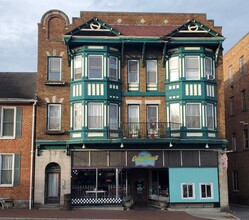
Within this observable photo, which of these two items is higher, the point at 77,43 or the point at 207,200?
the point at 77,43

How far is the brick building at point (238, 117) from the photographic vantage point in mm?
33406

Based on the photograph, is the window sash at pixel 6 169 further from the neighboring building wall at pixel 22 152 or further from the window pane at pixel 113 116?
the window pane at pixel 113 116

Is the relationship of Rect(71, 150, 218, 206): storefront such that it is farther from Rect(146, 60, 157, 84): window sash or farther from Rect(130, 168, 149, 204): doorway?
Rect(146, 60, 157, 84): window sash

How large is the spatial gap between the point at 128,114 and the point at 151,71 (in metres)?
3.51

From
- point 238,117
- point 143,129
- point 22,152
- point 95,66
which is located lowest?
point 22,152

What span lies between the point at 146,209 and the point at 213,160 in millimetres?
5680

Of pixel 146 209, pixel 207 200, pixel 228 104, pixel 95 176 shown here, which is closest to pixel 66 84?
pixel 95 176

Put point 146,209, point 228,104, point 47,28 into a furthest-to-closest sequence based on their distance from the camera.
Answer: point 228,104, point 47,28, point 146,209

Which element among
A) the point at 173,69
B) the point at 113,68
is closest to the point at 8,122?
the point at 113,68

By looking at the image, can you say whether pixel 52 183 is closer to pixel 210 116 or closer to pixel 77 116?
pixel 77 116

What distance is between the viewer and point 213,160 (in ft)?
88.9

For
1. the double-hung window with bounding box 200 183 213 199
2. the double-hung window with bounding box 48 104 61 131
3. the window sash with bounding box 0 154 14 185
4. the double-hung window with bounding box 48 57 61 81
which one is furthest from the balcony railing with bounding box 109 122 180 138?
the window sash with bounding box 0 154 14 185

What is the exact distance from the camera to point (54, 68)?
2777 cm

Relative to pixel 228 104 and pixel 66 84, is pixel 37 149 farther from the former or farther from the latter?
pixel 228 104
